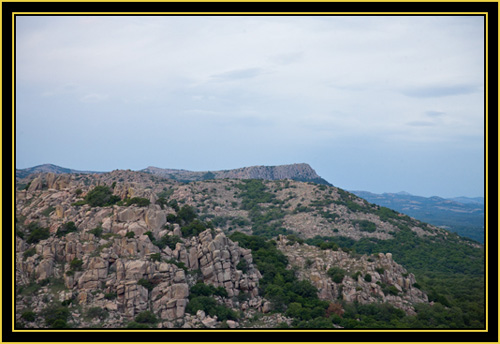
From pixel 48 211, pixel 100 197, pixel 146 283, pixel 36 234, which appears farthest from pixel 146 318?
pixel 48 211

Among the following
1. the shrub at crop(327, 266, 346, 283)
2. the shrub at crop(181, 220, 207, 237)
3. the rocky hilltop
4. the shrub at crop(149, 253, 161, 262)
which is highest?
the rocky hilltop

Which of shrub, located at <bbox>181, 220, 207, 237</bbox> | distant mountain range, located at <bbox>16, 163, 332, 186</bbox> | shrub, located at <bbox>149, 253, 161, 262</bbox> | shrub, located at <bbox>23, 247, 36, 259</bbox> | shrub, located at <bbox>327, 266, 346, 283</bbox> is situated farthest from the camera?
distant mountain range, located at <bbox>16, 163, 332, 186</bbox>

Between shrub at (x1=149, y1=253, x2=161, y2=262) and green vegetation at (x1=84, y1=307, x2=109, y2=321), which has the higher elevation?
shrub at (x1=149, y1=253, x2=161, y2=262)

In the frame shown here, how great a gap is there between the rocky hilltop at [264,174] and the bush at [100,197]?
336ft

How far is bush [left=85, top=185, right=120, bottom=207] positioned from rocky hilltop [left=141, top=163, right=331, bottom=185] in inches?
4029

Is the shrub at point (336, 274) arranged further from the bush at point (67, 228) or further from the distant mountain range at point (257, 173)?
the distant mountain range at point (257, 173)

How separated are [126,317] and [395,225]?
194 feet

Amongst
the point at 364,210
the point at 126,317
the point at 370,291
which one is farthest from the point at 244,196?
the point at 126,317

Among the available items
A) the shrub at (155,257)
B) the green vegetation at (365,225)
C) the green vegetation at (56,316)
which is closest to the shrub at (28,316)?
the green vegetation at (56,316)

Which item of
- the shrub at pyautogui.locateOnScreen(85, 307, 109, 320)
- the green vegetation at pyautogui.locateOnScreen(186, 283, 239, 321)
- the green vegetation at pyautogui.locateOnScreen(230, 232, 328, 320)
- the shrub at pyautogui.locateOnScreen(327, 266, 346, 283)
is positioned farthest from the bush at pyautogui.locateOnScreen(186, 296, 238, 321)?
the shrub at pyautogui.locateOnScreen(327, 266, 346, 283)

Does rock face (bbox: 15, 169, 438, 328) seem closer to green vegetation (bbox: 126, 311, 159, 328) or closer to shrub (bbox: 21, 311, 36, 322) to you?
shrub (bbox: 21, 311, 36, 322)

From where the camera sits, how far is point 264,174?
143m

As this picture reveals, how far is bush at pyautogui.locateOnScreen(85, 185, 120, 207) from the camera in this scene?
36.5 m

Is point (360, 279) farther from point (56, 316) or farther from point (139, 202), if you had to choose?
point (56, 316)
